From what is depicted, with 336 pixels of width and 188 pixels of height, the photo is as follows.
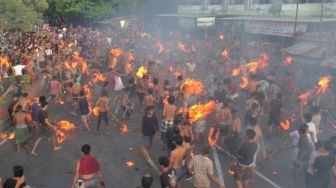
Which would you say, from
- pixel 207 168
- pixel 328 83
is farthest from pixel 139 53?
pixel 207 168

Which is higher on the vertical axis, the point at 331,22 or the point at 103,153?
the point at 331,22

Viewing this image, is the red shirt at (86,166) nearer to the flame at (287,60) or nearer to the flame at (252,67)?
the flame at (252,67)

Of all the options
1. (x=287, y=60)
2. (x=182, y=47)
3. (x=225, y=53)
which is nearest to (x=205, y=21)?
(x=182, y=47)

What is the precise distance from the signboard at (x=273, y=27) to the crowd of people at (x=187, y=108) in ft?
3.76

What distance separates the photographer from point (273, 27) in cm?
2752

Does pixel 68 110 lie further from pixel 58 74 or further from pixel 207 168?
pixel 207 168

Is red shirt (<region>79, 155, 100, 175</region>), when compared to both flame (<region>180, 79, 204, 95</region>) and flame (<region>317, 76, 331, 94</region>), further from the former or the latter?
flame (<region>317, 76, 331, 94</region>)

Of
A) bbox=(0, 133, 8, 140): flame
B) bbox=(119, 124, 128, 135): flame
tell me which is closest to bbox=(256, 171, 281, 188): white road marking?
bbox=(119, 124, 128, 135): flame

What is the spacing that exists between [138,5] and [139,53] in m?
21.5

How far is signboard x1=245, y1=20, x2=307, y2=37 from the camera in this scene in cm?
2536

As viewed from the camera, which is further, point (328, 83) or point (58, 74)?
point (58, 74)

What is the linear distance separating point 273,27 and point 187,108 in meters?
16.4

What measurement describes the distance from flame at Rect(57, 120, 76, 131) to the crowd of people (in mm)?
439

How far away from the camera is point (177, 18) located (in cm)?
4534
